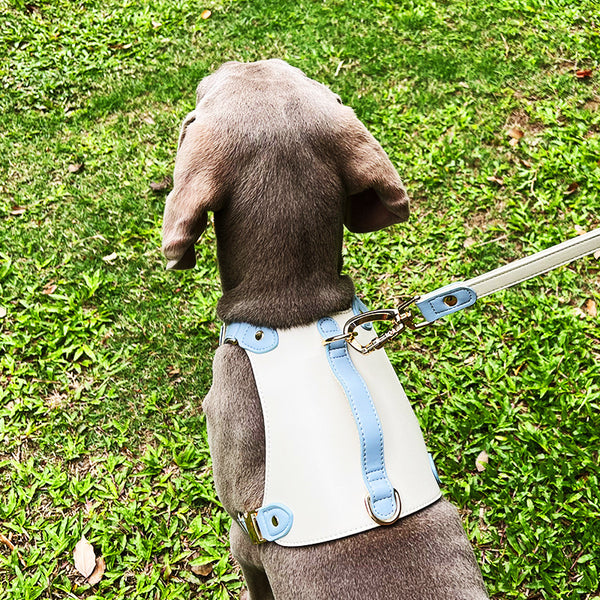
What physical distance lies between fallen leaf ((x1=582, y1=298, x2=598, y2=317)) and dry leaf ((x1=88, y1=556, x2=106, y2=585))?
3.62m

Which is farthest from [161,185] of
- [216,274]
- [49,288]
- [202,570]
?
[202,570]

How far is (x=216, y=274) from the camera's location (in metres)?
4.41

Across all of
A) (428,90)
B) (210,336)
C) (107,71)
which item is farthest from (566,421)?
(107,71)

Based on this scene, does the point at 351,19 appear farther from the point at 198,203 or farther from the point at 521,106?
the point at 198,203

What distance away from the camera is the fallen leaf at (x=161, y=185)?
487cm

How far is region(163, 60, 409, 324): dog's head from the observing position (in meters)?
2.27

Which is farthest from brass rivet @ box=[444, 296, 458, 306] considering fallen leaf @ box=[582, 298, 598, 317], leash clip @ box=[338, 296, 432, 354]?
fallen leaf @ box=[582, 298, 598, 317]

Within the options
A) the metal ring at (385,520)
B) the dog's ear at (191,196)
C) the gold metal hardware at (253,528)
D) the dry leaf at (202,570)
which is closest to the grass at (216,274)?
the dry leaf at (202,570)

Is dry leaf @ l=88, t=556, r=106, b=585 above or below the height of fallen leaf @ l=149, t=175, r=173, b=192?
below

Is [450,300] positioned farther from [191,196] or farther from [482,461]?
[482,461]

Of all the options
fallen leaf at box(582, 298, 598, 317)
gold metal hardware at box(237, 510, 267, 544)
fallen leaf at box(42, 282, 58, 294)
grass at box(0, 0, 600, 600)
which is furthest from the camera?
fallen leaf at box(42, 282, 58, 294)

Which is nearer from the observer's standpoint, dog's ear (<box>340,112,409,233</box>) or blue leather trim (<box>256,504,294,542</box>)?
blue leather trim (<box>256,504,294,542</box>)

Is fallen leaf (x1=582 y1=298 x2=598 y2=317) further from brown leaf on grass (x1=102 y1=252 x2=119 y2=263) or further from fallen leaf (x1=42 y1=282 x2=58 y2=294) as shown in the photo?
fallen leaf (x1=42 y1=282 x2=58 y2=294)

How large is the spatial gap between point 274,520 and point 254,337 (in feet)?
2.32
